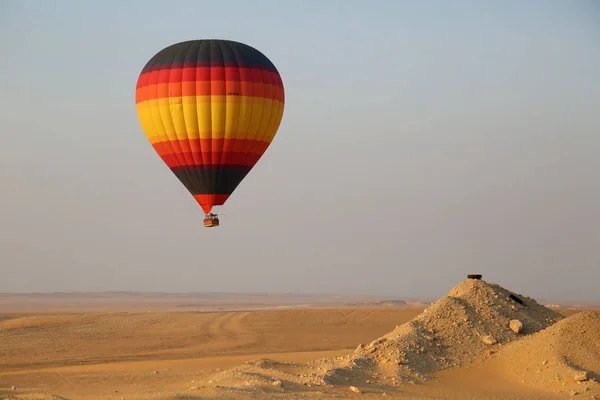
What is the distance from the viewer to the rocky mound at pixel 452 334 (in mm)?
21344

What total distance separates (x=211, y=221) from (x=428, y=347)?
11.2 m

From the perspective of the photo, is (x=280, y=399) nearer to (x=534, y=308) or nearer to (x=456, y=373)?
(x=456, y=373)

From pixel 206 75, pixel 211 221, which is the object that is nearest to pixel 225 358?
pixel 211 221

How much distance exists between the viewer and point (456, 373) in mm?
21344

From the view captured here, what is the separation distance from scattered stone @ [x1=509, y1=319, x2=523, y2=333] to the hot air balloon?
1202cm

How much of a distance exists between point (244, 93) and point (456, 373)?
13408 millimetres

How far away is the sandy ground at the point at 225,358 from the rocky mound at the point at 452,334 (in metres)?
0.41

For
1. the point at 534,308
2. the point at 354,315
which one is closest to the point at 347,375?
the point at 534,308

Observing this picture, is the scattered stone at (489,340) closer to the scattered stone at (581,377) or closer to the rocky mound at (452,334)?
the rocky mound at (452,334)

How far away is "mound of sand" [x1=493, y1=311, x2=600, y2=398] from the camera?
20031 mm

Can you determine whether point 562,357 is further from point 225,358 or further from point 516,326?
point 225,358

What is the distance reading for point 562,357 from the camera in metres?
20.9

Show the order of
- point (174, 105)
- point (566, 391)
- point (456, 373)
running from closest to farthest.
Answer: point (566, 391) < point (456, 373) < point (174, 105)

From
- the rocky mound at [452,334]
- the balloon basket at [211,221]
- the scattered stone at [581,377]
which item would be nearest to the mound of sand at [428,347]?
the rocky mound at [452,334]
